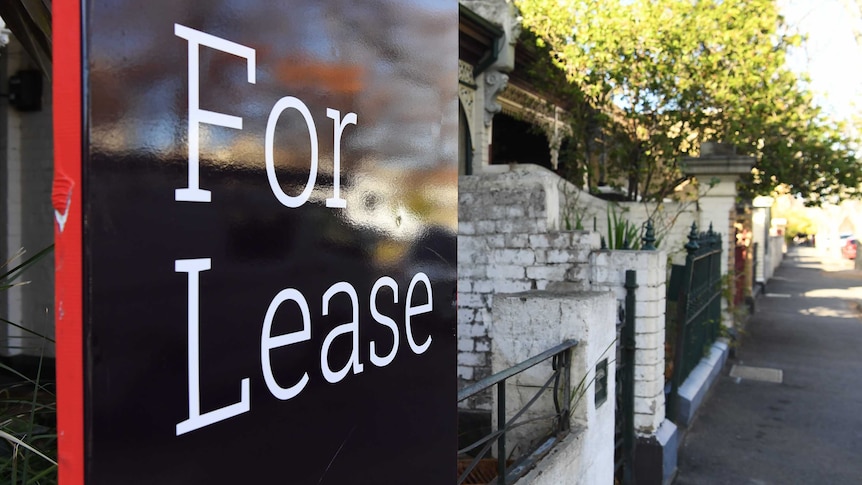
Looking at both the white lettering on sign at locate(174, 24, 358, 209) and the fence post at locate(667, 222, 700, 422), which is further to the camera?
the fence post at locate(667, 222, 700, 422)

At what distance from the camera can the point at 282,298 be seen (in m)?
1.03

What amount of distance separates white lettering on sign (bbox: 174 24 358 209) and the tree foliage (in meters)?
8.65

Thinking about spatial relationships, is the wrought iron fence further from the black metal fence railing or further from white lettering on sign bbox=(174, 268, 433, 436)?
white lettering on sign bbox=(174, 268, 433, 436)

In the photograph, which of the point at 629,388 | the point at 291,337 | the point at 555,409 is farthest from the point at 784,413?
the point at 291,337

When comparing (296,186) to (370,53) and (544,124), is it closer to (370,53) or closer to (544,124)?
(370,53)

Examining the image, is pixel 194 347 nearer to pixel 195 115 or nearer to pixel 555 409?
pixel 195 115

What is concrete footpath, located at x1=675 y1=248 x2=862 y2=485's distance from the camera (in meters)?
5.98

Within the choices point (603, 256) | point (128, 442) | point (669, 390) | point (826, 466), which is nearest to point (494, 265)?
point (603, 256)

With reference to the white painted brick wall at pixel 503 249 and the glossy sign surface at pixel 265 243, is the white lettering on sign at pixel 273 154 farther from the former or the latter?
the white painted brick wall at pixel 503 249

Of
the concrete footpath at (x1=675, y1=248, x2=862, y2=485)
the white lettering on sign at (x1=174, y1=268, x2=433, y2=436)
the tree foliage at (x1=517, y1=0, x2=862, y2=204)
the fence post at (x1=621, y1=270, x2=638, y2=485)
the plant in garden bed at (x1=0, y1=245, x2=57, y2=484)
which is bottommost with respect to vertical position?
the concrete footpath at (x1=675, y1=248, x2=862, y2=485)

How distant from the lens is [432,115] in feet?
4.91

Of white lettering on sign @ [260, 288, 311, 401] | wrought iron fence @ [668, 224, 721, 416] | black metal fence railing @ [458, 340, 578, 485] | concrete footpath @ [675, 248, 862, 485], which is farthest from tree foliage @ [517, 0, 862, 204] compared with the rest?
white lettering on sign @ [260, 288, 311, 401]

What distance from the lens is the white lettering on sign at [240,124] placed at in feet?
2.85

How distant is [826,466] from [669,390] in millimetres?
1434
